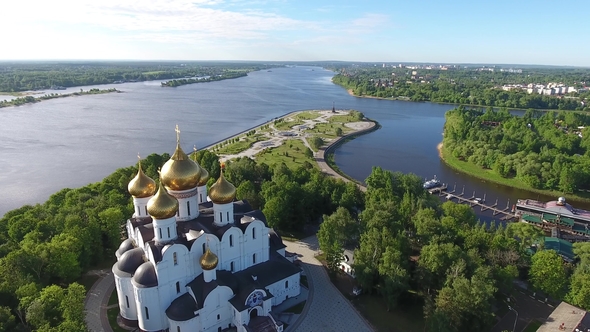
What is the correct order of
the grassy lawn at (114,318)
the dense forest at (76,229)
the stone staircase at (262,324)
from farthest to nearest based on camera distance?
the grassy lawn at (114,318), the stone staircase at (262,324), the dense forest at (76,229)

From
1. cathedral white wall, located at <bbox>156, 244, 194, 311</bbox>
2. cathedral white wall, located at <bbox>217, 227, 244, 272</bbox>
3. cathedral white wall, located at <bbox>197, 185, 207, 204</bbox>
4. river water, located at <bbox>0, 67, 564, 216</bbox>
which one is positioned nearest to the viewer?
cathedral white wall, located at <bbox>156, 244, 194, 311</bbox>

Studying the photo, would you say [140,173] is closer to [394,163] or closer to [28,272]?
[28,272]

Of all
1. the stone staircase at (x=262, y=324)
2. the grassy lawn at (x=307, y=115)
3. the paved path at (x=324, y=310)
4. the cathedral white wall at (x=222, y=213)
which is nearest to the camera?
the stone staircase at (x=262, y=324)

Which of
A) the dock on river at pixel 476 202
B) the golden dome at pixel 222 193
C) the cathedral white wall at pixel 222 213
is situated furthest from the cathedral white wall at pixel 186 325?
the dock on river at pixel 476 202

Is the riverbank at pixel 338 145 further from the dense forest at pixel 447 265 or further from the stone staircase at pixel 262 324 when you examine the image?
the stone staircase at pixel 262 324

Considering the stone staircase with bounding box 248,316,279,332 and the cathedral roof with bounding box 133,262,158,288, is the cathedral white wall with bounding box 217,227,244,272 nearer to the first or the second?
the stone staircase with bounding box 248,316,279,332

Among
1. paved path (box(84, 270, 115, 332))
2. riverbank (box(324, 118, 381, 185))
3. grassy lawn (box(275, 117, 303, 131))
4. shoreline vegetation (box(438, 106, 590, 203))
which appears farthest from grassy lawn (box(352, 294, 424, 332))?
grassy lawn (box(275, 117, 303, 131))
